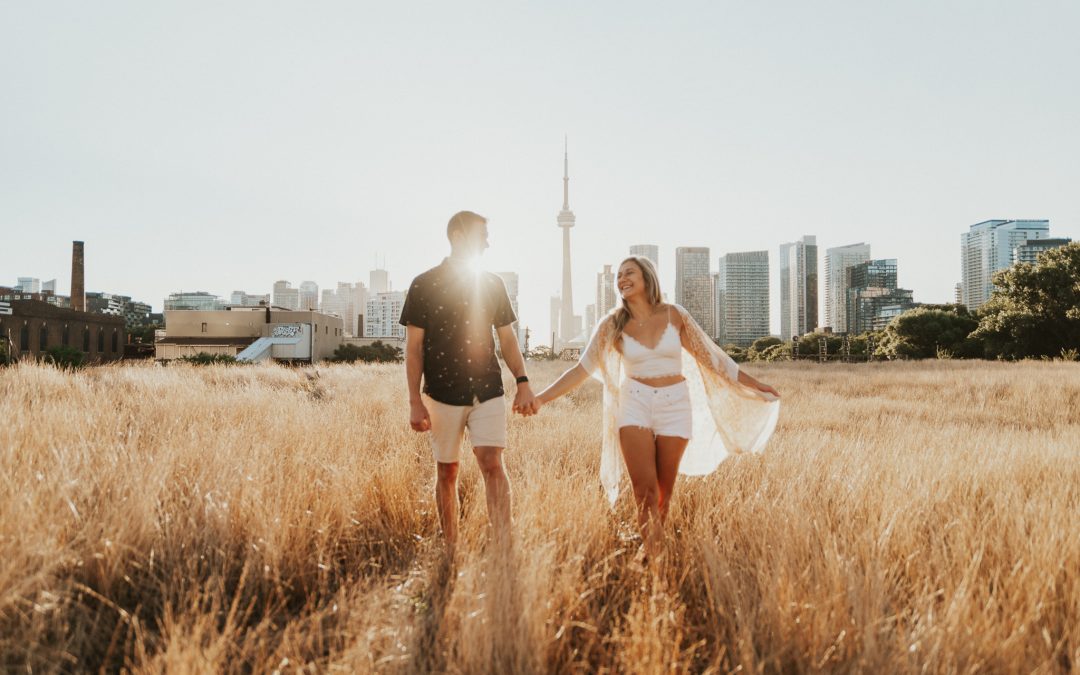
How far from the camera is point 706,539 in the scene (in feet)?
10.6

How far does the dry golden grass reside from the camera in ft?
7.36

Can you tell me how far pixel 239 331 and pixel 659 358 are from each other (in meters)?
77.9

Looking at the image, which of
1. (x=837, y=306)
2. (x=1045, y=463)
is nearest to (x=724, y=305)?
(x=837, y=306)

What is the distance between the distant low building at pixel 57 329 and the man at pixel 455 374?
55552 mm

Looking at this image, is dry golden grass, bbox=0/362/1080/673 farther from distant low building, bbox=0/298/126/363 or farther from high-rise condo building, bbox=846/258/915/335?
high-rise condo building, bbox=846/258/915/335

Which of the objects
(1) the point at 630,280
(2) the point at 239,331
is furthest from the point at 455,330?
(2) the point at 239,331

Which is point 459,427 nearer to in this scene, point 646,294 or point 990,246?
point 646,294

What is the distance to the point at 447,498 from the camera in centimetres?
349

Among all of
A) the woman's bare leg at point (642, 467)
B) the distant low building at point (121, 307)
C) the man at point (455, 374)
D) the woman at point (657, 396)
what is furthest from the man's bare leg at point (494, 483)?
the distant low building at point (121, 307)

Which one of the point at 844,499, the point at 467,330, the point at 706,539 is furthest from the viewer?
the point at 844,499

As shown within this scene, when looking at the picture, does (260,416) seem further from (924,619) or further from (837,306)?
(837,306)

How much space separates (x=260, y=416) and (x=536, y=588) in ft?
20.7

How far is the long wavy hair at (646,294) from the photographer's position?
12.8 feet

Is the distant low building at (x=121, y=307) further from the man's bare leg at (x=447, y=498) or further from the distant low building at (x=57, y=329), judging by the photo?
the man's bare leg at (x=447, y=498)
